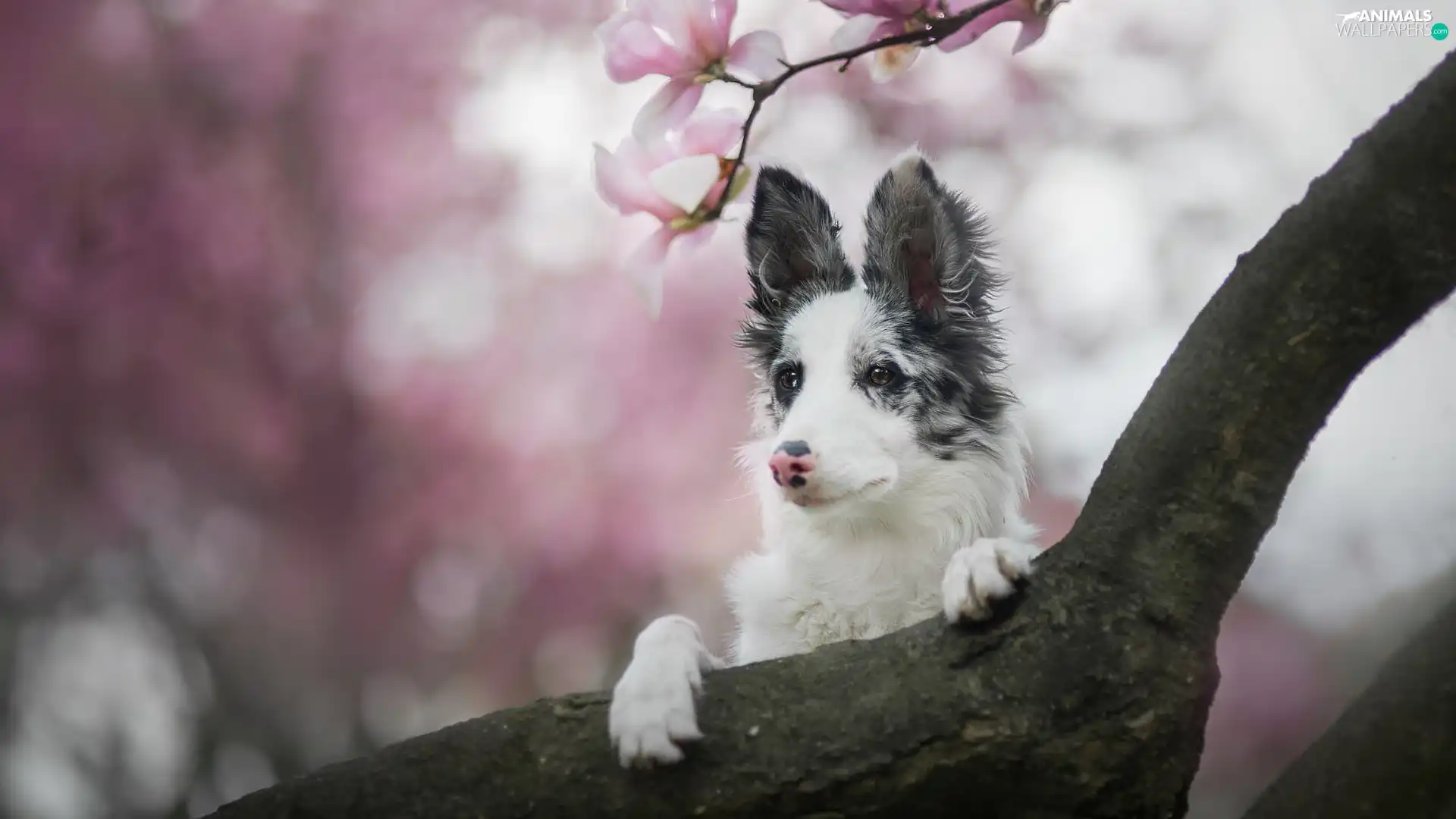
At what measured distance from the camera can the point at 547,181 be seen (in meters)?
1.90

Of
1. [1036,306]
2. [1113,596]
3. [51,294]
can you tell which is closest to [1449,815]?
[1113,596]

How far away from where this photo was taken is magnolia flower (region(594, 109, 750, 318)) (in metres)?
1.20

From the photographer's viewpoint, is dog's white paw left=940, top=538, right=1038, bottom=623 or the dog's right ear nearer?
dog's white paw left=940, top=538, right=1038, bottom=623

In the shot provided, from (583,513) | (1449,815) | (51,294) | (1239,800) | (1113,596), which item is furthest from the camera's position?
(583,513)

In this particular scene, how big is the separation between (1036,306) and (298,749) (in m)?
1.34

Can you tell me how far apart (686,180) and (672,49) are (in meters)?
0.13

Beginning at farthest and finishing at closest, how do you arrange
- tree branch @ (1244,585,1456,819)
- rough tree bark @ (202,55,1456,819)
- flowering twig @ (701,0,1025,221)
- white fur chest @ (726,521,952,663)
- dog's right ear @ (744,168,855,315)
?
1. dog's right ear @ (744,168,855,315)
2. white fur chest @ (726,521,952,663)
3. flowering twig @ (701,0,1025,221)
4. rough tree bark @ (202,55,1456,819)
5. tree branch @ (1244,585,1456,819)

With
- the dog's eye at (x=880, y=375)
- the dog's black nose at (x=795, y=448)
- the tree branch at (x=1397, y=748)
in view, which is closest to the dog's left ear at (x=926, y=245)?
the dog's eye at (x=880, y=375)

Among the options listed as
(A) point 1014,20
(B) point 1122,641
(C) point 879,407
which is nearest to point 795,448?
(C) point 879,407

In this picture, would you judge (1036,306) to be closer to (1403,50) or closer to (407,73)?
(1403,50)

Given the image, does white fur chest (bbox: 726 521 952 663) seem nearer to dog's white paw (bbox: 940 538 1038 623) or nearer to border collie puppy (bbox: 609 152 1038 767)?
border collie puppy (bbox: 609 152 1038 767)

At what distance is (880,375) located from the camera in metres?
1.44

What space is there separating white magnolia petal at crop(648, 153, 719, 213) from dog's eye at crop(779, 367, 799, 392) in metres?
0.34

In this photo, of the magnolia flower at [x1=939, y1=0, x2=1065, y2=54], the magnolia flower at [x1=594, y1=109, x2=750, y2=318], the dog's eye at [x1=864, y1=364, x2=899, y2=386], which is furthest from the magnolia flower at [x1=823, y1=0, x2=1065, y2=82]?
the dog's eye at [x1=864, y1=364, x2=899, y2=386]
